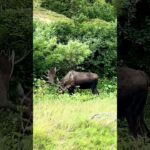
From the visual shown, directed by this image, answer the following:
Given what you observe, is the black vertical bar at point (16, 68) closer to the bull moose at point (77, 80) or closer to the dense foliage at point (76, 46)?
the dense foliage at point (76, 46)

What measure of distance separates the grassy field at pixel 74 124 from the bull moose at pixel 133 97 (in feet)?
0.61

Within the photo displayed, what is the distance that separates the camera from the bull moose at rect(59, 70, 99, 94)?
4820 millimetres

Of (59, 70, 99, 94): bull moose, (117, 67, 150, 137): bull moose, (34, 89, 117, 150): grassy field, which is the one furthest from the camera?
(117, 67, 150, 137): bull moose

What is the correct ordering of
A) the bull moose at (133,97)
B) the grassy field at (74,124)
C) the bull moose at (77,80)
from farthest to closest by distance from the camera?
1. the bull moose at (133,97)
2. the bull moose at (77,80)
3. the grassy field at (74,124)

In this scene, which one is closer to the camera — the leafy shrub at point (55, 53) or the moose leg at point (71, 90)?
the leafy shrub at point (55, 53)

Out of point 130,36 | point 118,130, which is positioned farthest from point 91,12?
point 118,130

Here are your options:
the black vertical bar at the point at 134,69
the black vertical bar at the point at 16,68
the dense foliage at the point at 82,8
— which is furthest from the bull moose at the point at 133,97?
the black vertical bar at the point at 16,68

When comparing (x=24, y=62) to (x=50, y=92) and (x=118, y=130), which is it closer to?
(x=50, y=92)

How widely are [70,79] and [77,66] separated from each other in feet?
0.42

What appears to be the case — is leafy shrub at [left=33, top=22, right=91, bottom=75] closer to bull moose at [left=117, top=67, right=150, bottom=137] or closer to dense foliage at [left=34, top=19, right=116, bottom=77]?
dense foliage at [left=34, top=19, right=116, bottom=77]

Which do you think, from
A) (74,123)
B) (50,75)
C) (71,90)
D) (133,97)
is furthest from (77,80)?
Result: (133,97)

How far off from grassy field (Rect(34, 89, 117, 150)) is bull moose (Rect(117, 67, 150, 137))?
19 centimetres

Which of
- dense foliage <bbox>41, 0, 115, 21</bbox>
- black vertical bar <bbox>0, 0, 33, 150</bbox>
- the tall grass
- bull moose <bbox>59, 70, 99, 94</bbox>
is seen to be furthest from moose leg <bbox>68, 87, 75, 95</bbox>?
dense foliage <bbox>41, 0, 115, 21</bbox>

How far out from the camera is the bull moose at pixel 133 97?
4934mm
